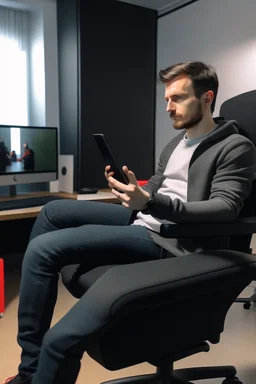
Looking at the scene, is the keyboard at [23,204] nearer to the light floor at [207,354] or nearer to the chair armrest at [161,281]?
the light floor at [207,354]

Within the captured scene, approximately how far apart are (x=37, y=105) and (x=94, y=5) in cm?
85

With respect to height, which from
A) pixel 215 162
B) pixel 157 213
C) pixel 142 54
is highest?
pixel 142 54

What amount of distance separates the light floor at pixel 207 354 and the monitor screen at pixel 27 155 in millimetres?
777

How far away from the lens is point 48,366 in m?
0.86

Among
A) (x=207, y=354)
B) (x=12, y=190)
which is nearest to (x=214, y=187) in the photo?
(x=207, y=354)

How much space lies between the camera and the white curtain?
2.81 metres

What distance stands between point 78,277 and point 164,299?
321mm

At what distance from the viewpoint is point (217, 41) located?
2586mm

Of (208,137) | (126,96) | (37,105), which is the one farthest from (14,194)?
(208,137)

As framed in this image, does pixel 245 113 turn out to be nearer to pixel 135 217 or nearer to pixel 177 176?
pixel 177 176

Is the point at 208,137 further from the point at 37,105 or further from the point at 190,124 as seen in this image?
the point at 37,105

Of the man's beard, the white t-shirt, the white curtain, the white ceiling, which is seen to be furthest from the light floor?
Answer: the white ceiling

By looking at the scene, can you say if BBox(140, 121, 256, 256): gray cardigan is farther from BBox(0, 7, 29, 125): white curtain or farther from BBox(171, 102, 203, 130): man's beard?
BBox(0, 7, 29, 125): white curtain

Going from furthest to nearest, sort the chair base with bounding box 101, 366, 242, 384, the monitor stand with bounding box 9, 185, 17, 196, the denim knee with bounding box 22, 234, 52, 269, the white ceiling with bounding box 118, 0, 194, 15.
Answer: the white ceiling with bounding box 118, 0, 194, 15 < the monitor stand with bounding box 9, 185, 17, 196 < the chair base with bounding box 101, 366, 242, 384 < the denim knee with bounding box 22, 234, 52, 269
